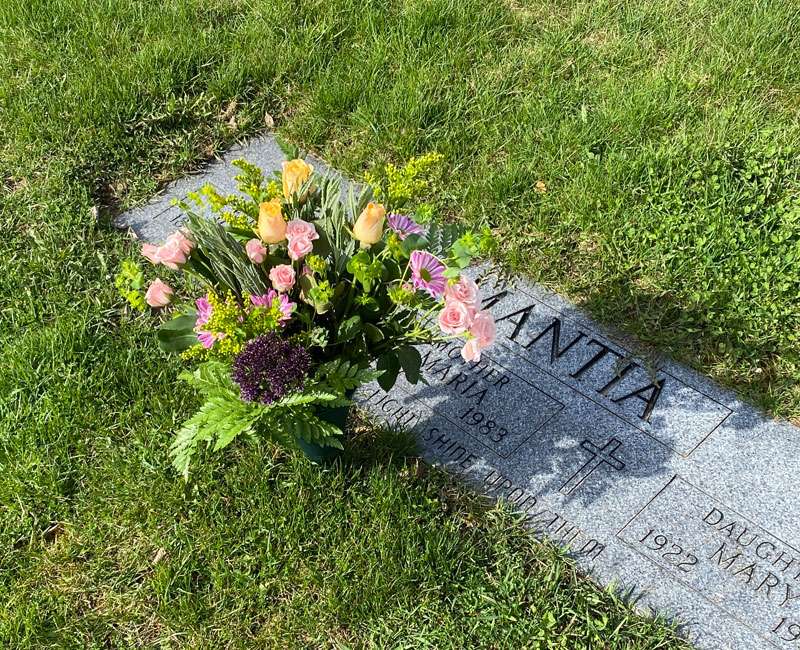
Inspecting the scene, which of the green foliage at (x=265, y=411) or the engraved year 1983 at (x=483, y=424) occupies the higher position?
the green foliage at (x=265, y=411)

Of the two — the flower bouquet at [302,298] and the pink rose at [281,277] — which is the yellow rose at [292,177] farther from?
the pink rose at [281,277]

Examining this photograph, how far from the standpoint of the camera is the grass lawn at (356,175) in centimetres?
218

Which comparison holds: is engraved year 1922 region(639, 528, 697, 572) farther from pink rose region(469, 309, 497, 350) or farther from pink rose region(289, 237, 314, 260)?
pink rose region(289, 237, 314, 260)

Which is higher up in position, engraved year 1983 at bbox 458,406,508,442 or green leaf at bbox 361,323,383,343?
green leaf at bbox 361,323,383,343

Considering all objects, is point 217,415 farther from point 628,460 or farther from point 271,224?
point 628,460

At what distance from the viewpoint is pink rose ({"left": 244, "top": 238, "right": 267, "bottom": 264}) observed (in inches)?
72.8

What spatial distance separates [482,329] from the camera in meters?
1.84

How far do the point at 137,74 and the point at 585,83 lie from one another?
2.34 meters

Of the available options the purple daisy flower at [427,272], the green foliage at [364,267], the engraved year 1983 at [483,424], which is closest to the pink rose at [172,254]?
the green foliage at [364,267]

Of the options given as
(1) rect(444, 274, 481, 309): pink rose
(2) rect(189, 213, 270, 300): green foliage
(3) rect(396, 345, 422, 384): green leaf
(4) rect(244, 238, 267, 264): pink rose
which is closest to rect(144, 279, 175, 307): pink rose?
(2) rect(189, 213, 270, 300): green foliage

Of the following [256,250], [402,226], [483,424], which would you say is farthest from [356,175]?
[256,250]

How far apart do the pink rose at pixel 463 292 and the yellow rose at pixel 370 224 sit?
0.71ft

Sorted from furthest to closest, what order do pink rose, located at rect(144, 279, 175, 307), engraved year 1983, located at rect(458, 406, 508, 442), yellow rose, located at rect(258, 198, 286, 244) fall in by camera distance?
engraved year 1983, located at rect(458, 406, 508, 442)
pink rose, located at rect(144, 279, 175, 307)
yellow rose, located at rect(258, 198, 286, 244)

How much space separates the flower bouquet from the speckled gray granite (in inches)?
22.6
